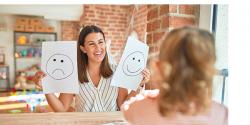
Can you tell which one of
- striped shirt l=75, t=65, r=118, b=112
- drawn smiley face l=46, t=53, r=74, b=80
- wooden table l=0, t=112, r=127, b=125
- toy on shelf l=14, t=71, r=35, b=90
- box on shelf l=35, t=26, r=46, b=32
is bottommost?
wooden table l=0, t=112, r=127, b=125

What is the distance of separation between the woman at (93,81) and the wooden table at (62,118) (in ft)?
0.04

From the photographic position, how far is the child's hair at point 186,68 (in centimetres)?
37

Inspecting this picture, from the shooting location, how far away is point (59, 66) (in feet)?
1.83

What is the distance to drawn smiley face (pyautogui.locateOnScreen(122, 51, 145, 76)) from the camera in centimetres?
56

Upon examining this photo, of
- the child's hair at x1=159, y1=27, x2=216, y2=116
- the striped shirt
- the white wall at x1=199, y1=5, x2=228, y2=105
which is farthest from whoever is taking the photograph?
the striped shirt

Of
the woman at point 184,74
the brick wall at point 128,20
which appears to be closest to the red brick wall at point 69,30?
the brick wall at point 128,20

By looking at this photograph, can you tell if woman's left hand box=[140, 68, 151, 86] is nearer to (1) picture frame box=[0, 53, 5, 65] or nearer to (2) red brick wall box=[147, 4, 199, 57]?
(2) red brick wall box=[147, 4, 199, 57]

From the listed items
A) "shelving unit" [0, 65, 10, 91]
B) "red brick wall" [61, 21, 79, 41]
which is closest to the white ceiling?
"red brick wall" [61, 21, 79, 41]

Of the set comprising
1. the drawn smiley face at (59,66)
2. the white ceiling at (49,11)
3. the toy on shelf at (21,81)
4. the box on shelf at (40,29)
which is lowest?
the toy on shelf at (21,81)

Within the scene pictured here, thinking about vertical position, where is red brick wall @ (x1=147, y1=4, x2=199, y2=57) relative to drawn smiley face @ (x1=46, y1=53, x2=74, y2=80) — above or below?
above

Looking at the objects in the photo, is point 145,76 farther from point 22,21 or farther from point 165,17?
point 22,21

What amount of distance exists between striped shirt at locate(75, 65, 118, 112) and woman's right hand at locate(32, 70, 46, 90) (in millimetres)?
85

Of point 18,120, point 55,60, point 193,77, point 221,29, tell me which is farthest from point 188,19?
point 18,120

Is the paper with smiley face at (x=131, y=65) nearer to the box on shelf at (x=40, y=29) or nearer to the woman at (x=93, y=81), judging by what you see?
the woman at (x=93, y=81)
